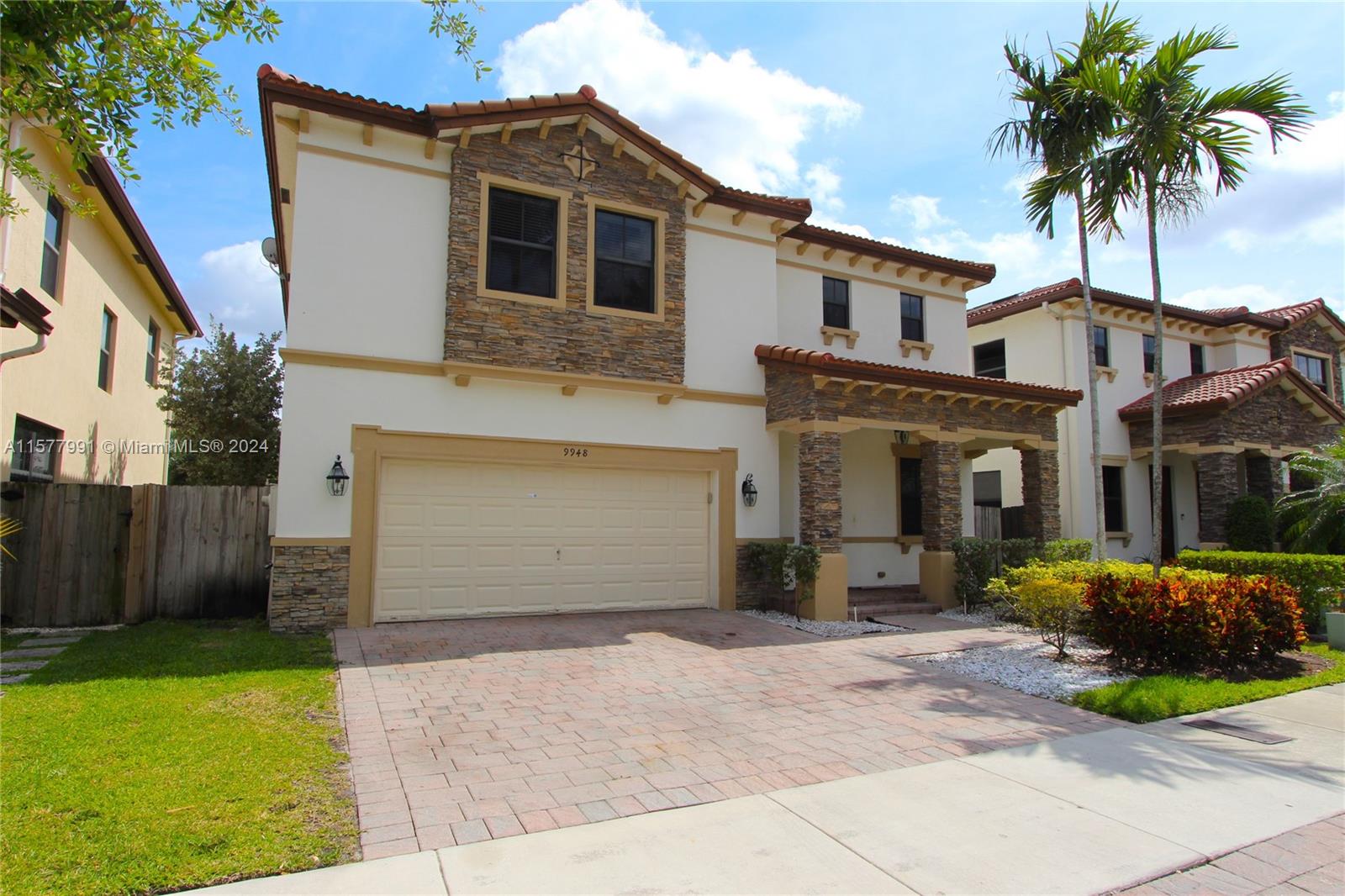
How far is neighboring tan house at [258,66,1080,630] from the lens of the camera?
10875 mm

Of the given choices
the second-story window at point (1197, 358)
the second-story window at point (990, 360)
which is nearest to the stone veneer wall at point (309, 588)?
the second-story window at point (990, 360)

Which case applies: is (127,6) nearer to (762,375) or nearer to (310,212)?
(310,212)

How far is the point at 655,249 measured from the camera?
13.3 metres

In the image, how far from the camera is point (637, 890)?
3.78 m

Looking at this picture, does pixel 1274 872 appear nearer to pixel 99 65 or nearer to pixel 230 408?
pixel 99 65

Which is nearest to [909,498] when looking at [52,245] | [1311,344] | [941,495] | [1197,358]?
[941,495]

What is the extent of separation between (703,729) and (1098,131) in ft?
39.0

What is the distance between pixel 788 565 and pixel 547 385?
5042 mm

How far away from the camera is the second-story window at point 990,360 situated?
21.6 metres

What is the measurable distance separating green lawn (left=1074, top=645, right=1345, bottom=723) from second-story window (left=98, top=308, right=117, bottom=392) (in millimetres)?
17215

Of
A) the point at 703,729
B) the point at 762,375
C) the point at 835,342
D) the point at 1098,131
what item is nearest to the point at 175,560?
the point at 703,729

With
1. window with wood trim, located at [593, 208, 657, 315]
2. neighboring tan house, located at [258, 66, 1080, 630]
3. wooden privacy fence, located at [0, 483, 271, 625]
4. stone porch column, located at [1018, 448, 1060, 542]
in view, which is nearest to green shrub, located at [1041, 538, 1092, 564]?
stone porch column, located at [1018, 448, 1060, 542]

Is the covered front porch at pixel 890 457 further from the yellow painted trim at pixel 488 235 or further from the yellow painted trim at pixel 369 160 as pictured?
the yellow painted trim at pixel 369 160

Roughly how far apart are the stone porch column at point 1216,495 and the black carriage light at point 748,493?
41.3 feet
